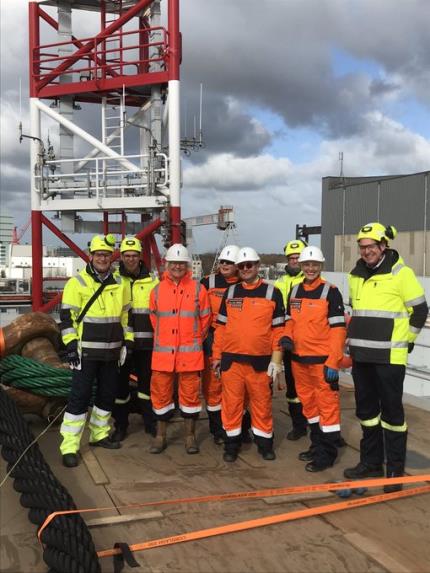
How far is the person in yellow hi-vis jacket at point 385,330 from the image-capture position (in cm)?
408

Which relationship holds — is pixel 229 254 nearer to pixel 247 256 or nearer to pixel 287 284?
pixel 247 256

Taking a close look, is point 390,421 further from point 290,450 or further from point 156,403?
point 156,403

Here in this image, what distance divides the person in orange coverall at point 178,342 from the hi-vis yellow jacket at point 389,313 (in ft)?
4.79

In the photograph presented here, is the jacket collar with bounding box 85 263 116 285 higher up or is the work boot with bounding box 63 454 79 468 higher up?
the jacket collar with bounding box 85 263 116 285

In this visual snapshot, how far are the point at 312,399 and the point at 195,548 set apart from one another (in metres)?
2.06

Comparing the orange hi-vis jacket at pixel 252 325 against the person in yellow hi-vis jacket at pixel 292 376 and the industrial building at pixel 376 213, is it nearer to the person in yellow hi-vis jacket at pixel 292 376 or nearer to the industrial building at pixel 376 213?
the person in yellow hi-vis jacket at pixel 292 376

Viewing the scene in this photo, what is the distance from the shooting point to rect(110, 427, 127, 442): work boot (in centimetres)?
530

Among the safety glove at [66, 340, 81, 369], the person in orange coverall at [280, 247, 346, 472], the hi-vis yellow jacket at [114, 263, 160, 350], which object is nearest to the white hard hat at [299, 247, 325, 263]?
the person in orange coverall at [280, 247, 346, 472]

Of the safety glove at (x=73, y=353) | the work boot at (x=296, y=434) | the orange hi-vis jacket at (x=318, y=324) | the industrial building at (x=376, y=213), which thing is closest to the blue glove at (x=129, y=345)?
the safety glove at (x=73, y=353)

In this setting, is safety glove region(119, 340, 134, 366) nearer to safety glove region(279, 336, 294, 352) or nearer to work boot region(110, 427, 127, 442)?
work boot region(110, 427, 127, 442)

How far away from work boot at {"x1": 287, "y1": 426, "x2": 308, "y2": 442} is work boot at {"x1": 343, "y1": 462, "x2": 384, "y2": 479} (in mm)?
1027

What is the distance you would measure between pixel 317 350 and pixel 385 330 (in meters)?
0.74

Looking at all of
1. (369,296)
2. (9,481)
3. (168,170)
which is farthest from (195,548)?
(168,170)

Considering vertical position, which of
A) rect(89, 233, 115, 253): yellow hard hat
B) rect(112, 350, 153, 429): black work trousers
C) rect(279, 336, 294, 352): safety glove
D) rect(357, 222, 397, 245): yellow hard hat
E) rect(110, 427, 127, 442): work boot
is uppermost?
rect(357, 222, 397, 245): yellow hard hat
